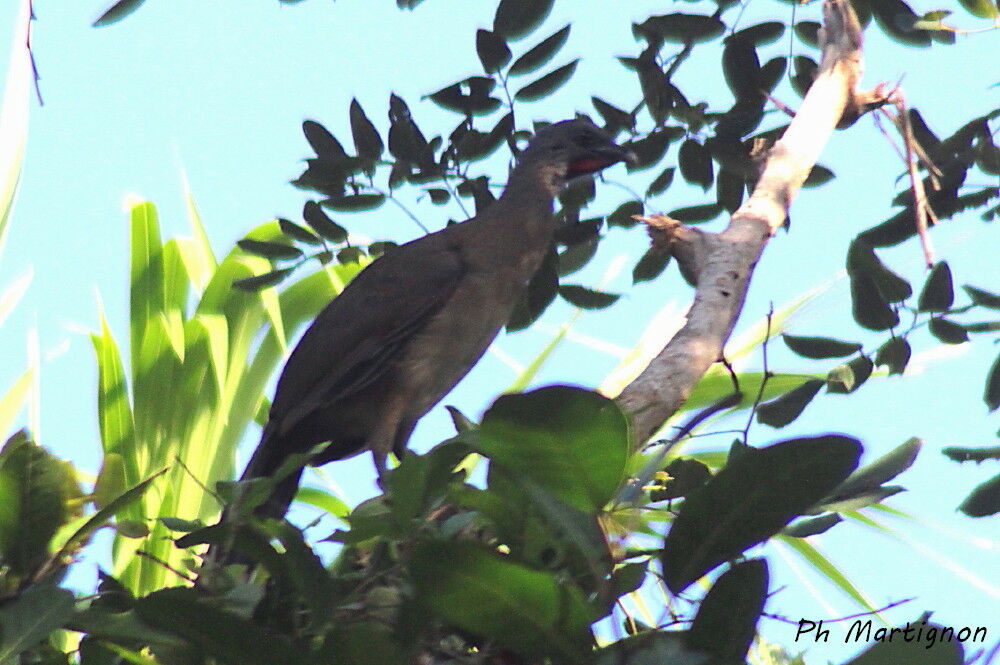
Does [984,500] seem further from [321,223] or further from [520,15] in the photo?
[321,223]

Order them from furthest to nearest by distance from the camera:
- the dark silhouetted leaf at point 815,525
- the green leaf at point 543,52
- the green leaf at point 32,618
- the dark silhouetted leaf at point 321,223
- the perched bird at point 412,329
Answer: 1. the perched bird at point 412,329
2. the dark silhouetted leaf at point 321,223
3. the green leaf at point 543,52
4. the dark silhouetted leaf at point 815,525
5. the green leaf at point 32,618

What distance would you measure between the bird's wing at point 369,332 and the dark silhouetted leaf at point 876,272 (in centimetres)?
153

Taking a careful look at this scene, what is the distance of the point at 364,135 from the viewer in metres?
2.66

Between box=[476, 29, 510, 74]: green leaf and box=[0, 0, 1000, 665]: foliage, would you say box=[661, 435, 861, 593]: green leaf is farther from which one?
box=[476, 29, 510, 74]: green leaf

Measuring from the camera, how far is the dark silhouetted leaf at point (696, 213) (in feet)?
9.11

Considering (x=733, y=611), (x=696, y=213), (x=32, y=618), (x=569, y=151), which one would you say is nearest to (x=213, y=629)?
(x=32, y=618)

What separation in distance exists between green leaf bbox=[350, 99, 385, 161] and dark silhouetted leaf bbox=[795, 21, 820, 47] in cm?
106

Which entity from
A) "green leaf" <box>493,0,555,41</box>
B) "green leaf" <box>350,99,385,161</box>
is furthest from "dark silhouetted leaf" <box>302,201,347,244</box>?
"green leaf" <box>493,0,555,41</box>

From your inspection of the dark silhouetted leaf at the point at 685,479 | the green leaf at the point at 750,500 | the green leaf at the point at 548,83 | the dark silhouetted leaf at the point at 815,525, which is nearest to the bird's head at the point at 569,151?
the green leaf at the point at 548,83

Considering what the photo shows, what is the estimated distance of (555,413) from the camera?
0.91 meters

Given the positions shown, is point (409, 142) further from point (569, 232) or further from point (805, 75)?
point (805, 75)

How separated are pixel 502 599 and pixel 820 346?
149cm

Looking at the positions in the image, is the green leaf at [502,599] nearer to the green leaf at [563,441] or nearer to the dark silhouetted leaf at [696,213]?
the green leaf at [563,441]

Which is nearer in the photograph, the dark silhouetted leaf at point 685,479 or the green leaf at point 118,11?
the dark silhouetted leaf at point 685,479
